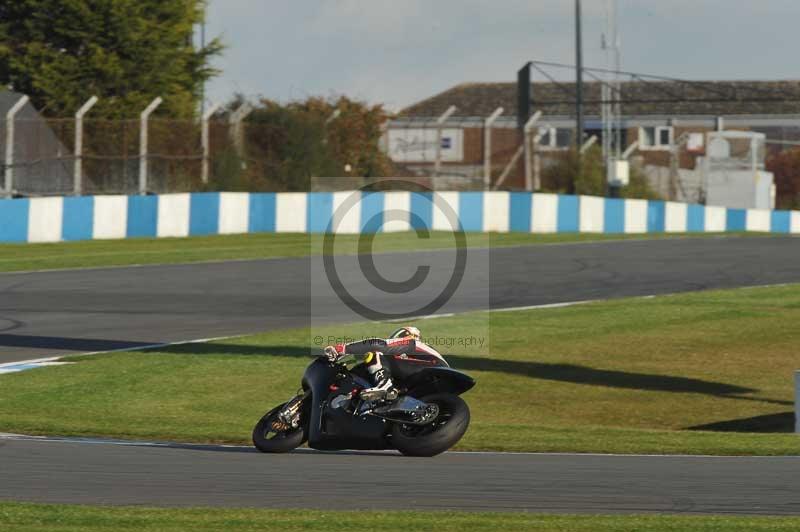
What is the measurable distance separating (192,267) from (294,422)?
15285 mm

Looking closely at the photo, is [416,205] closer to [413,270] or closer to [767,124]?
[413,270]

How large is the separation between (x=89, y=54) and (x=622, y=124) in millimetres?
34479

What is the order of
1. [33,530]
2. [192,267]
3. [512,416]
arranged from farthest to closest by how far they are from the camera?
1. [192,267]
2. [512,416]
3. [33,530]

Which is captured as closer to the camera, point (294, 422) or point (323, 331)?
point (294, 422)

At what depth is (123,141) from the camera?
104 ft

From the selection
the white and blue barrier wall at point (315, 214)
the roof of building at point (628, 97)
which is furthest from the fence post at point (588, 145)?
the roof of building at point (628, 97)

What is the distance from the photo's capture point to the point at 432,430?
868 cm

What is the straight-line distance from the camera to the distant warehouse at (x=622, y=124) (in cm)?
4019

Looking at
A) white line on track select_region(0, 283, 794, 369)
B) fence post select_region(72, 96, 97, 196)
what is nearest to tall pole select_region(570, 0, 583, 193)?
fence post select_region(72, 96, 97, 196)

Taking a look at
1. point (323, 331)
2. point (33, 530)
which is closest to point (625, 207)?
point (323, 331)

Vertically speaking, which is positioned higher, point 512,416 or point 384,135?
point 384,135

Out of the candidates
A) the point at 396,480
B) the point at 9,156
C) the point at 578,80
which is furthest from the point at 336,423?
the point at 578,80

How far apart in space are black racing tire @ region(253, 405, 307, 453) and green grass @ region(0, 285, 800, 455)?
782 mm

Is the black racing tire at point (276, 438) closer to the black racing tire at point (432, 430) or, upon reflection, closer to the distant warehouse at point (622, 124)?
the black racing tire at point (432, 430)
